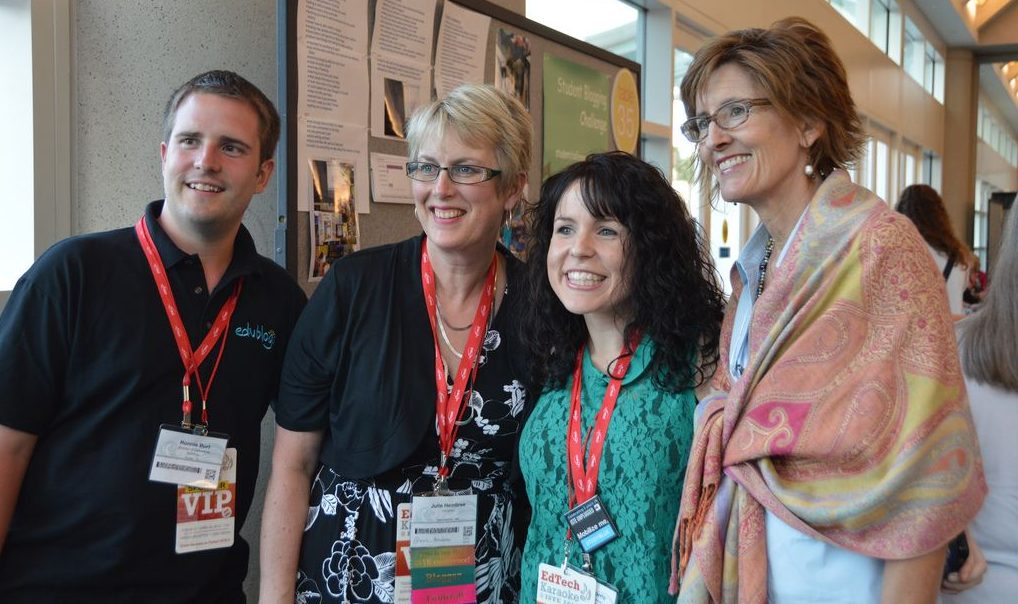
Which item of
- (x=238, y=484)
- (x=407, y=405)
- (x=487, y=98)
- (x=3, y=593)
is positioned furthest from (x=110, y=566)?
(x=487, y=98)

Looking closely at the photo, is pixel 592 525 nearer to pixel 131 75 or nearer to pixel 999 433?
pixel 999 433

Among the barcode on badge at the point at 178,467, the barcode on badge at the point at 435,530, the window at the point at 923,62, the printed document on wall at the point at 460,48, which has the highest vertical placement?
the window at the point at 923,62

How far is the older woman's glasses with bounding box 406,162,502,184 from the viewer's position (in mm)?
1710

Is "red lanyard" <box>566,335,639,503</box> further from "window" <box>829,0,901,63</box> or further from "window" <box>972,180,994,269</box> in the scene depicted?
"window" <box>972,180,994,269</box>

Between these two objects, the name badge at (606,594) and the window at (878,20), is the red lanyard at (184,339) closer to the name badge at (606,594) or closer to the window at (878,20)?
the name badge at (606,594)

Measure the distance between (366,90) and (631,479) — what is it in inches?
56.0

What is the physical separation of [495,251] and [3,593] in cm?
121

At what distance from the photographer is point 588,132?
11.5 ft

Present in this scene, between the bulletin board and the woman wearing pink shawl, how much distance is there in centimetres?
110

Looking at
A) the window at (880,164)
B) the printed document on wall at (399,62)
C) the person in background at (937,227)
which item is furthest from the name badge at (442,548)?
the window at (880,164)

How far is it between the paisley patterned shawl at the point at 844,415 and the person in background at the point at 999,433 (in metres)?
0.40

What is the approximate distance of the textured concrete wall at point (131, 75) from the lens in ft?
6.23

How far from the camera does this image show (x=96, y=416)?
1.56 m

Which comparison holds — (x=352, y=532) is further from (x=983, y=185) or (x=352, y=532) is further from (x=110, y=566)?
(x=983, y=185)
